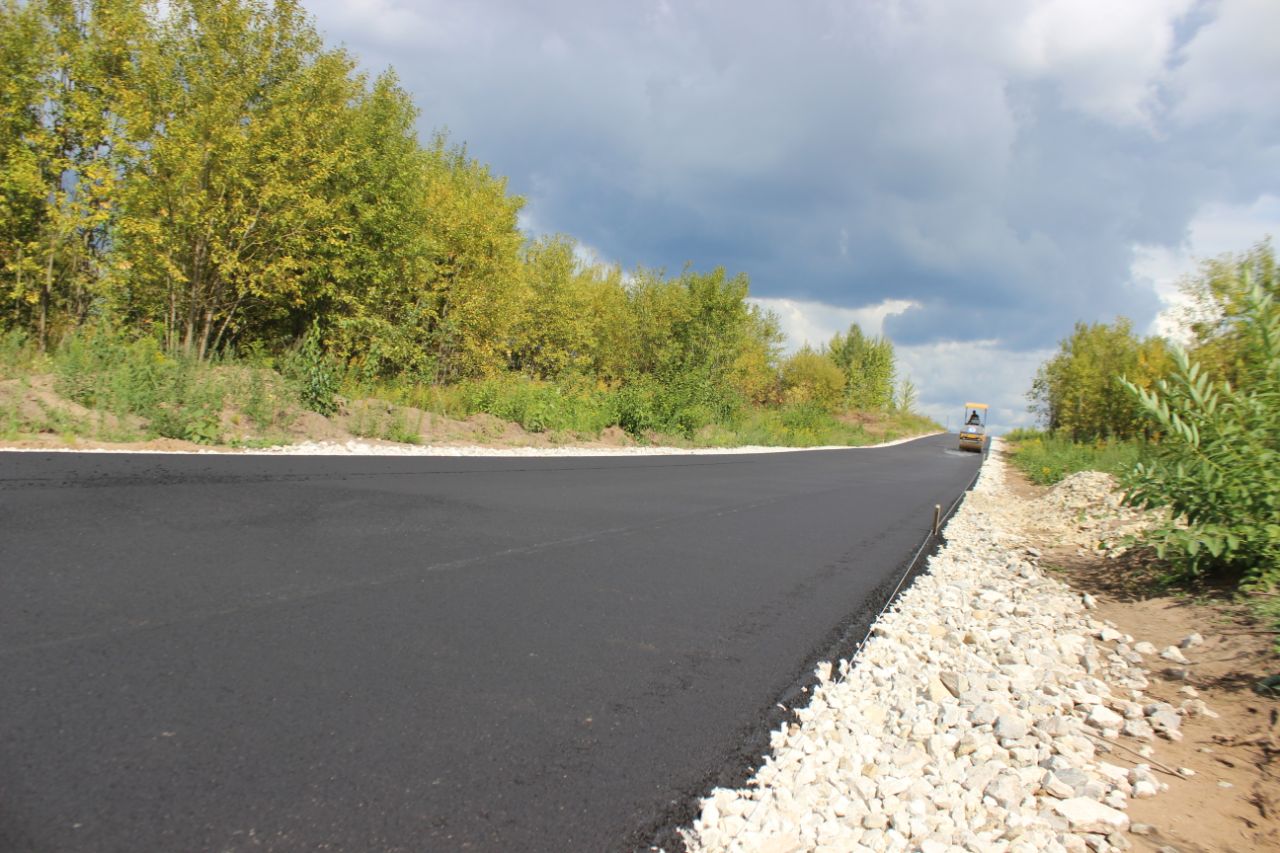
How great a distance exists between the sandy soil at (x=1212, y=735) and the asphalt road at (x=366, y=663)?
4.87 feet

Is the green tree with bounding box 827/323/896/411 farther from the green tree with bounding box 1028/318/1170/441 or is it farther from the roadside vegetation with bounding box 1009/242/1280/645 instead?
the roadside vegetation with bounding box 1009/242/1280/645

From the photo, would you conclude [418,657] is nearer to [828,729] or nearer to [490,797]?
[490,797]

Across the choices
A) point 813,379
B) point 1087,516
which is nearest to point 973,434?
point 813,379

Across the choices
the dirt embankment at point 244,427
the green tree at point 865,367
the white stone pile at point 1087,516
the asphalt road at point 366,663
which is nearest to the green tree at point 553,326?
the dirt embankment at point 244,427

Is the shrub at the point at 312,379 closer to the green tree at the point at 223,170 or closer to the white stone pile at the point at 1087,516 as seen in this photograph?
the green tree at the point at 223,170

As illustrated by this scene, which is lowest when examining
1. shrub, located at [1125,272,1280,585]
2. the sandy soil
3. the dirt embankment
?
the sandy soil

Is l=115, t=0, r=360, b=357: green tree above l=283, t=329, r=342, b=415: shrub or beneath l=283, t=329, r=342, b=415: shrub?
above

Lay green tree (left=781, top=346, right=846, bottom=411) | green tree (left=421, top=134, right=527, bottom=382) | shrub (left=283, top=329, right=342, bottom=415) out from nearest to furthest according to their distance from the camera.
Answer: shrub (left=283, top=329, right=342, bottom=415) → green tree (left=421, top=134, right=527, bottom=382) → green tree (left=781, top=346, right=846, bottom=411)

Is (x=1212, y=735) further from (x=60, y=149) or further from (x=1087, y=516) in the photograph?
(x=60, y=149)

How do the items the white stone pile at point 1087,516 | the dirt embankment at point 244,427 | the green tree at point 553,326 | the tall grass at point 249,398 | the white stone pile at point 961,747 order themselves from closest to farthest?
the white stone pile at point 961,747, the white stone pile at point 1087,516, the dirt embankment at point 244,427, the tall grass at point 249,398, the green tree at point 553,326

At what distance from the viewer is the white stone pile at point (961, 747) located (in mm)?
2156

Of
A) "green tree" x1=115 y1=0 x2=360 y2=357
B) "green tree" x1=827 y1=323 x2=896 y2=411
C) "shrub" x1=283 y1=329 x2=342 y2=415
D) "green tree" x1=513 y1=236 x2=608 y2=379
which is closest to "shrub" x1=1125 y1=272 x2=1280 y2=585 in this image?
"shrub" x1=283 y1=329 x2=342 y2=415

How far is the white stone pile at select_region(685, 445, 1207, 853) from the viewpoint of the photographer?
2.16m

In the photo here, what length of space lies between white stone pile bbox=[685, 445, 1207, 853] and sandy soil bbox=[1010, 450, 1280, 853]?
8 centimetres
